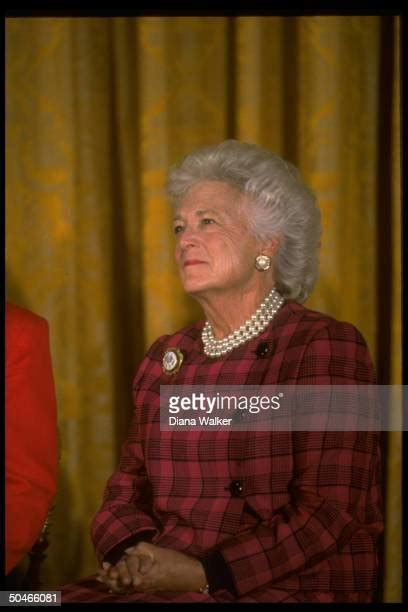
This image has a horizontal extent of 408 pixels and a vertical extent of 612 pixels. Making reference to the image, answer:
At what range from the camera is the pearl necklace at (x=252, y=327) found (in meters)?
1.29

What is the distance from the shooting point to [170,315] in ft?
5.15

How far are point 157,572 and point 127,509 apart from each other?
0.70 ft

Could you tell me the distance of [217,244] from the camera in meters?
1.28

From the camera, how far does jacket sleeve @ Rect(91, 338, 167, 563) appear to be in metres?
1.26

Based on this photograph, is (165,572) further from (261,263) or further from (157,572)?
(261,263)

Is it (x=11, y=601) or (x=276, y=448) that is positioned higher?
(x=276, y=448)

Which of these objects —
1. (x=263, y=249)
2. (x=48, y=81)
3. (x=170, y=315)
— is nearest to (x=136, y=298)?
(x=170, y=315)

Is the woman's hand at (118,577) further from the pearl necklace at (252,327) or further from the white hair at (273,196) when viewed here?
the white hair at (273,196)

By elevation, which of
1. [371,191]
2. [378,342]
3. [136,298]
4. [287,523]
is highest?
[371,191]

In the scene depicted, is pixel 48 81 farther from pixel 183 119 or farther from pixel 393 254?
pixel 393 254

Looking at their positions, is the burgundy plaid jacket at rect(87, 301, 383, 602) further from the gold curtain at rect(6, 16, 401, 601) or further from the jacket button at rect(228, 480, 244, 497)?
the gold curtain at rect(6, 16, 401, 601)

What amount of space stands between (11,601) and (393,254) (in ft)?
3.90

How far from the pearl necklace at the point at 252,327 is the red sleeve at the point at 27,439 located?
0.39 m

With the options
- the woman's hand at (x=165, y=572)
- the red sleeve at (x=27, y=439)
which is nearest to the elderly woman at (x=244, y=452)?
the woman's hand at (x=165, y=572)
